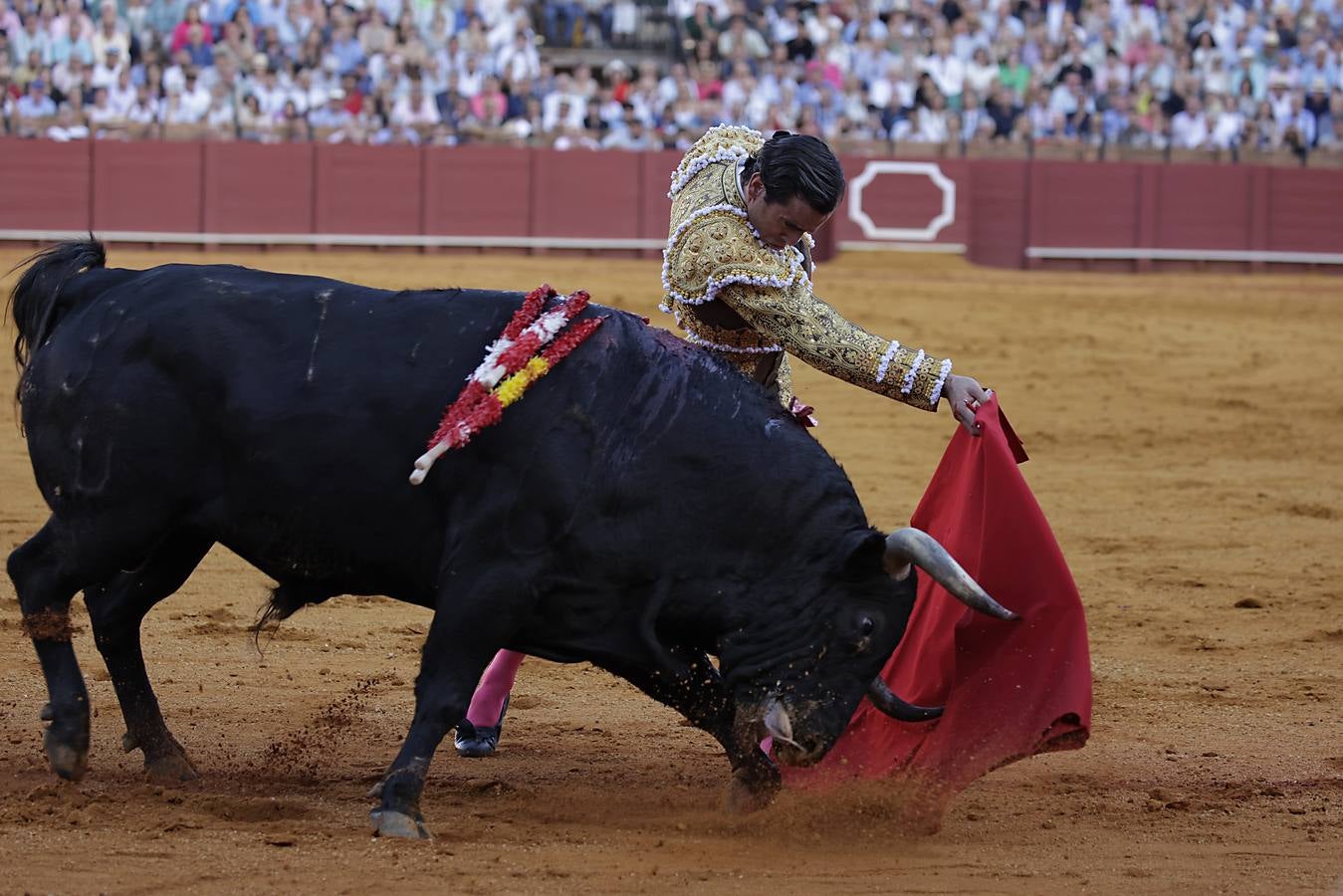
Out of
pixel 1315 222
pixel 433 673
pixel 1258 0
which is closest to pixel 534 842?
pixel 433 673

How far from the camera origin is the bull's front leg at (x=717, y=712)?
3.47 metres

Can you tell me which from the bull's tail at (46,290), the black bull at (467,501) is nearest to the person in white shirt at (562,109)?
the bull's tail at (46,290)

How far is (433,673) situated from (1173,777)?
5.77 feet

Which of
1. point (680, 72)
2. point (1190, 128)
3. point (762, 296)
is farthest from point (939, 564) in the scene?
point (1190, 128)

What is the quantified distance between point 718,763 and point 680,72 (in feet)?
39.6

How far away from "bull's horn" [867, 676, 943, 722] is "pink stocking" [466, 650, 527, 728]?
98cm

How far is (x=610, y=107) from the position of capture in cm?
1501

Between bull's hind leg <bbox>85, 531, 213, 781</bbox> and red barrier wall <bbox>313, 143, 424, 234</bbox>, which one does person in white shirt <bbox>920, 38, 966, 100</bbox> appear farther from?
bull's hind leg <bbox>85, 531, 213, 781</bbox>

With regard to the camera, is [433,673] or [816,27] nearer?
[433,673]

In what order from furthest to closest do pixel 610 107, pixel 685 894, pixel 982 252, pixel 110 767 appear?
pixel 982 252 < pixel 610 107 < pixel 110 767 < pixel 685 894

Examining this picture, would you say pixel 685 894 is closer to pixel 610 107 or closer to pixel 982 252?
pixel 610 107

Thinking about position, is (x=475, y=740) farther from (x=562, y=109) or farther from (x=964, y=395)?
(x=562, y=109)

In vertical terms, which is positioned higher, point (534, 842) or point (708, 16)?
point (708, 16)

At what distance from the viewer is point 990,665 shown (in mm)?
3639
